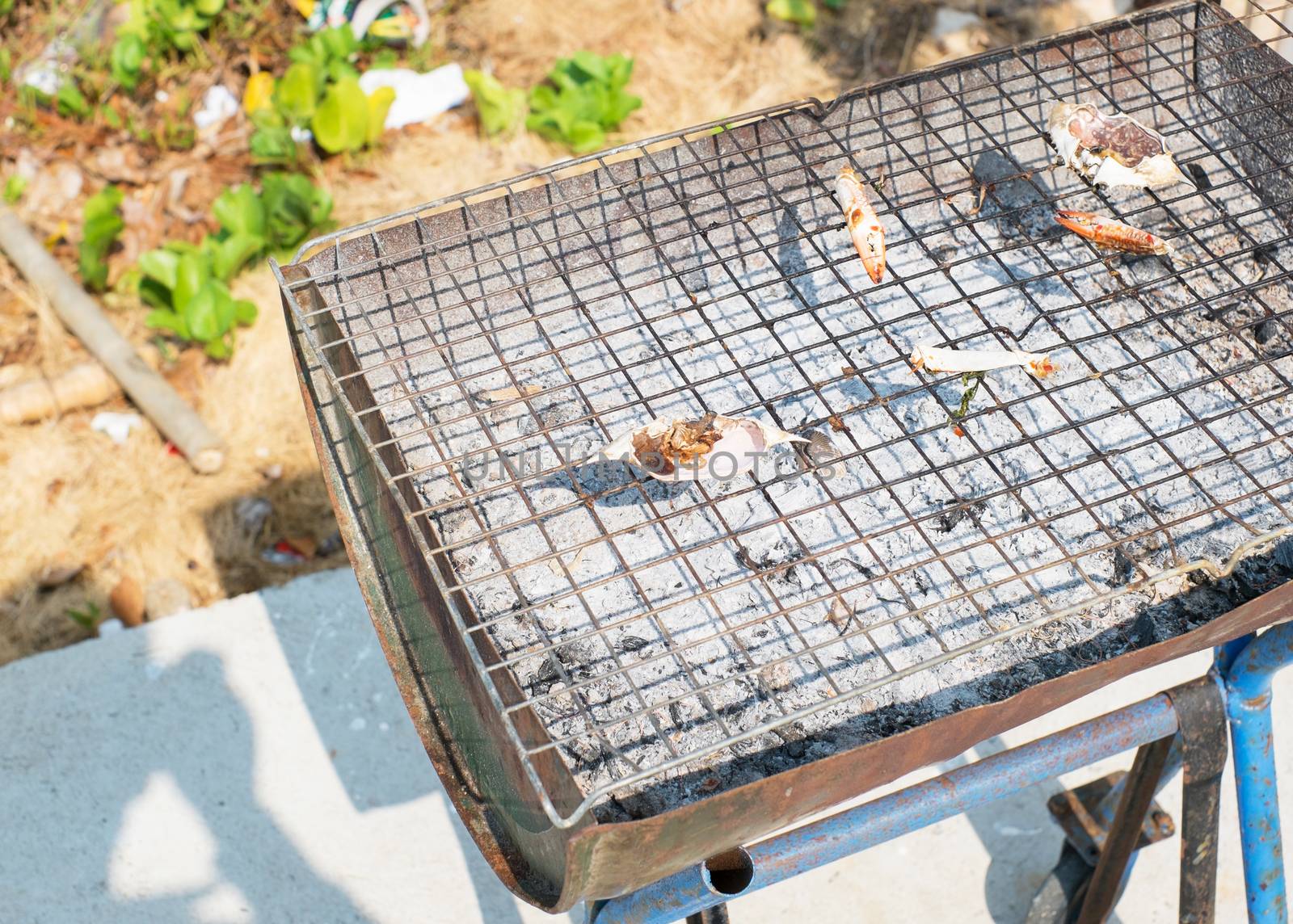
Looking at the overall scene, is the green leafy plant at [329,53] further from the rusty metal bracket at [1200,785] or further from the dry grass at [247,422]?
the rusty metal bracket at [1200,785]

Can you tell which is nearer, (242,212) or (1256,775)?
(1256,775)

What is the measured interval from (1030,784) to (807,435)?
0.70 m

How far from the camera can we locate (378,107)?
4.43m

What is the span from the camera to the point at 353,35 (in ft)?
15.2

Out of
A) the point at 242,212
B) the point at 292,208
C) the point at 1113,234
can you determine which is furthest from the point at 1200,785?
the point at 242,212

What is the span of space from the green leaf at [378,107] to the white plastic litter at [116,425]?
1.39m

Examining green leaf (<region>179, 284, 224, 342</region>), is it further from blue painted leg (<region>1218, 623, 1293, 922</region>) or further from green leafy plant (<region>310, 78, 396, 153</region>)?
blue painted leg (<region>1218, 623, 1293, 922</region>)

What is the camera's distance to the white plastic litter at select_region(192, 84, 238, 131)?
463 cm

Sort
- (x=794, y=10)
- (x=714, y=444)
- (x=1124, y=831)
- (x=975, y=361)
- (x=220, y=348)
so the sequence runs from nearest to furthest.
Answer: (x=714, y=444) < (x=975, y=361) < (x=1124, y=831) < (x=220, y=348) < (x=794, y=10)

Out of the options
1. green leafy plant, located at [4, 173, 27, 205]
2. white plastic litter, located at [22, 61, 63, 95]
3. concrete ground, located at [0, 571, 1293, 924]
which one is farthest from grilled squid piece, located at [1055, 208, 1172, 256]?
white plastic litter, located at [22, 61, 63, 95]

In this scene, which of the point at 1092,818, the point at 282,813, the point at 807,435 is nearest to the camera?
the point at 807,435

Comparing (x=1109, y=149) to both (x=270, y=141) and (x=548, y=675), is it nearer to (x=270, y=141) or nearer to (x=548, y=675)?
(x=548, y=675)

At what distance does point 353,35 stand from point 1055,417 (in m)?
3.47

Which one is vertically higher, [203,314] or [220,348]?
[203,314]
